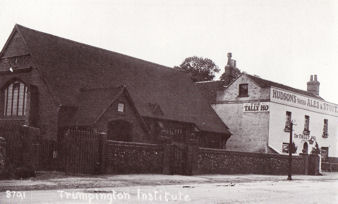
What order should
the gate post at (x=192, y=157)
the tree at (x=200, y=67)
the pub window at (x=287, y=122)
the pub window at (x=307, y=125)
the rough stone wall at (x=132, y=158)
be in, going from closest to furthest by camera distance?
1. the rough stone wall at (x=132, y=158)
2. the gate post at (x=192, y=157)
3. the pub window at (x=287, y=122)
4. the pub window at (x=307, y=125)
5. the tree at (x=200, y=67)

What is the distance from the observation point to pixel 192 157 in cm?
2716

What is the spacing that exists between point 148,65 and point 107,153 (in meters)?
18.8

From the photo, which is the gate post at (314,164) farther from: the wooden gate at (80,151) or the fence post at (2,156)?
the fence post at (2,156)

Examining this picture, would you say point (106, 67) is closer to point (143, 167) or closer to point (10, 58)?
point (10, 58)

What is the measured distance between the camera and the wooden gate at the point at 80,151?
21.6 metres

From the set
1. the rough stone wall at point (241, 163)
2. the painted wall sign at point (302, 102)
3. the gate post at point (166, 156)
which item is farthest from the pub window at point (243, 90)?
the gate post at point (166, 156)

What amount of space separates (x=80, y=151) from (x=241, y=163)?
14.0 m

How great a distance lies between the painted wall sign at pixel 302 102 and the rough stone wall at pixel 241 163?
21.0 ft

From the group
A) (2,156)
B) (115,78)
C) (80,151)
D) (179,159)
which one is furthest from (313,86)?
(2,156)

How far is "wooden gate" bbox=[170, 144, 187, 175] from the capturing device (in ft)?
85.8

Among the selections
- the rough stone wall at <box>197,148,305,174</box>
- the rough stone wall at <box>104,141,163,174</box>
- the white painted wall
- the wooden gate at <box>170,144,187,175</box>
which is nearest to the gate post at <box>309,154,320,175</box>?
the rough stone wall at <box>197,148,305,174</box>

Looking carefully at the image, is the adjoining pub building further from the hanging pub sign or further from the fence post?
the fence post

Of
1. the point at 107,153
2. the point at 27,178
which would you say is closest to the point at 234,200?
the point at 27,178

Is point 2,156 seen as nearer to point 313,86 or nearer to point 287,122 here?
point 287,122
